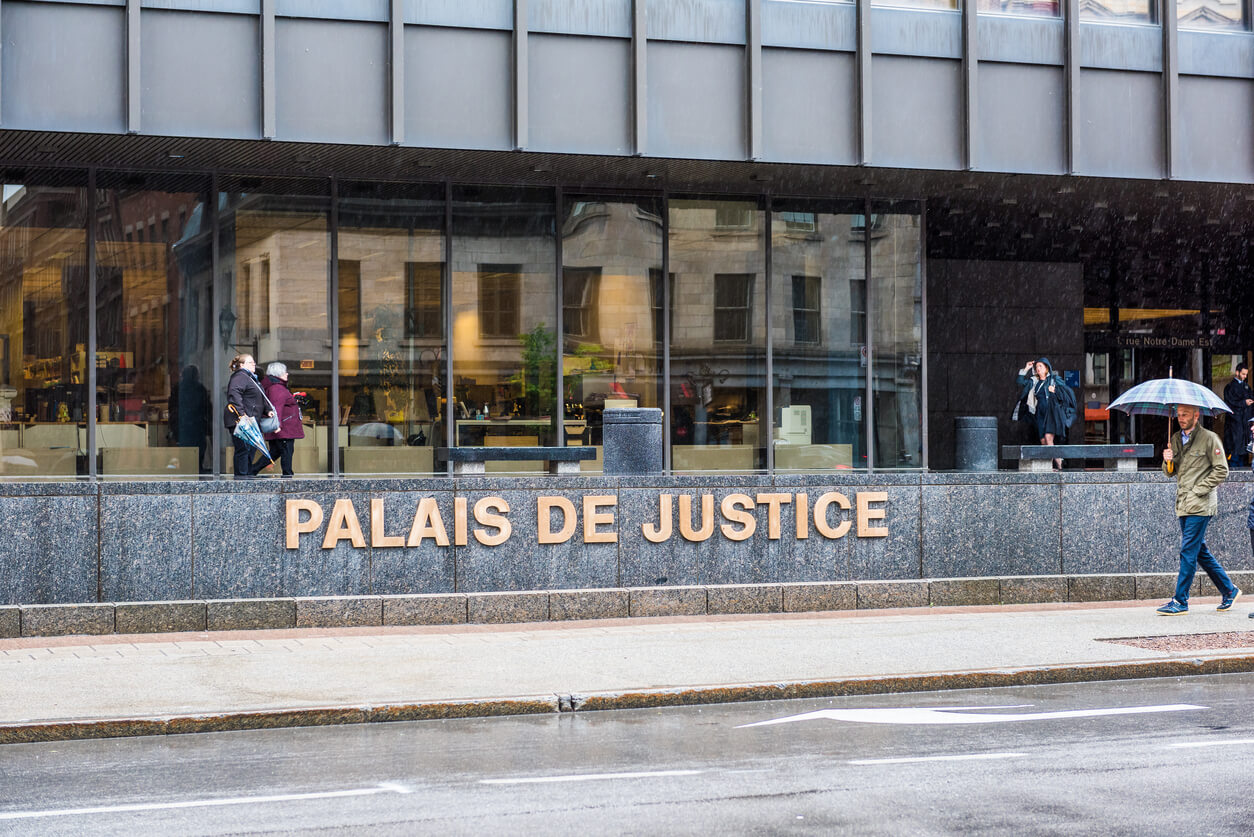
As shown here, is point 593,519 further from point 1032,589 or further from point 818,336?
point 818,336

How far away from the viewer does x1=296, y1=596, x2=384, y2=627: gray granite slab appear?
11.8 metres

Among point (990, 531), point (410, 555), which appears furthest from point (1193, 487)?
point (410, 555)

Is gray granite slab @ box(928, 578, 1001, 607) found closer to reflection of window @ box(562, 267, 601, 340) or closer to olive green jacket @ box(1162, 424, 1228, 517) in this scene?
olive green jacket @ box(1162, 424, 1228, 517)

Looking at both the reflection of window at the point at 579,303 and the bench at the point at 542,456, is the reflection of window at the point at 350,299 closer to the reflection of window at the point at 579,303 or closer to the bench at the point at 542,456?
the reflection of window at the point at 579,303

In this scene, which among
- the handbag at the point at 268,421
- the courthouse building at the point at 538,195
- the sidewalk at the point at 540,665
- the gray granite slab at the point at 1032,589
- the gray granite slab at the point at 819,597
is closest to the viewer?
the sidewalk at the point at 540,665

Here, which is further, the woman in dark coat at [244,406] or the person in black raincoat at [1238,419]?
the person in black raincoat at [1238,419]

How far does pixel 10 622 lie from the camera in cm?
1113

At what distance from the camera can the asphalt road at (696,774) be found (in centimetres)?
585

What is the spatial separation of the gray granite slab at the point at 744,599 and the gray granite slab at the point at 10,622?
19.4ft

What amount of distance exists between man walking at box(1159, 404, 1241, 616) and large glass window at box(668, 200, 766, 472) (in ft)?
22.2

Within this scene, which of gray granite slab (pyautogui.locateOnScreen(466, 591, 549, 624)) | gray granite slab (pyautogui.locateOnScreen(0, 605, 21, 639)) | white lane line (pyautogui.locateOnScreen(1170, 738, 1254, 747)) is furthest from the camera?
gray granite slab (pyautogui.locateOnScreen(466, 591, 549, 624))

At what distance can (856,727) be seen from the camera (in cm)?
811

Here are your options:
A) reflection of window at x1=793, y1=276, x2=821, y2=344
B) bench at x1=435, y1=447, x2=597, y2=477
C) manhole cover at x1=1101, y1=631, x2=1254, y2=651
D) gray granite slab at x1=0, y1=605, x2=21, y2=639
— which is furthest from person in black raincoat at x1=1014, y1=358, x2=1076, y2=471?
gray granite slab at x1=0, y1=605, x2=21, y2=639

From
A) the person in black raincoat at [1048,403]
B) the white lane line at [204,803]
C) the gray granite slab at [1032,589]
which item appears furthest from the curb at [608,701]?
the person in black raincoat at [1048,403]
